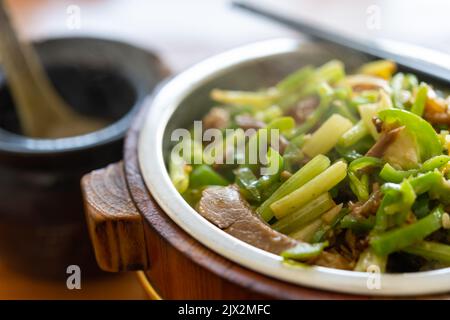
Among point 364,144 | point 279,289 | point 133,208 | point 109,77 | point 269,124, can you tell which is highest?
point 109,77

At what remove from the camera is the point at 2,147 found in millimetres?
1658

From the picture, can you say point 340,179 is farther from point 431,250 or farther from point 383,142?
point 431,250

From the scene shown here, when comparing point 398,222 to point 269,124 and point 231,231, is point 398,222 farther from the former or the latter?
point 269,124

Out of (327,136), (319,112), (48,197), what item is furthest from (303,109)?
(48,197)

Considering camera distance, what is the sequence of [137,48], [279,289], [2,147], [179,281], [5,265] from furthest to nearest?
[137,48] < [5,265] < [2,147] < [179,281] < [279,289]

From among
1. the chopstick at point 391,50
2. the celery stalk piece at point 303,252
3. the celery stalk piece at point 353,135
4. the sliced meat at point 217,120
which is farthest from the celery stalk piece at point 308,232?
the chopstick at point 391,50

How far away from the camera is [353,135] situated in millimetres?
1380

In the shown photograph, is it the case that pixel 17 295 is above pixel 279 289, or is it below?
above

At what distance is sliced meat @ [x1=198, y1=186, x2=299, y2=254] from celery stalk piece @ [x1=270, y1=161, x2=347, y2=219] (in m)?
0.06

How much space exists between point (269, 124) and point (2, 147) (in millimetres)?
743

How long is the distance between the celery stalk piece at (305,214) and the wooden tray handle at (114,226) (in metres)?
0.30

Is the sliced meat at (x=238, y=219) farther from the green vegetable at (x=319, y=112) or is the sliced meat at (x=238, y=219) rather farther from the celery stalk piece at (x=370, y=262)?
the green vegetable at (x=319, y=112)

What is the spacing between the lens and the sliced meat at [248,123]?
1562 mm
